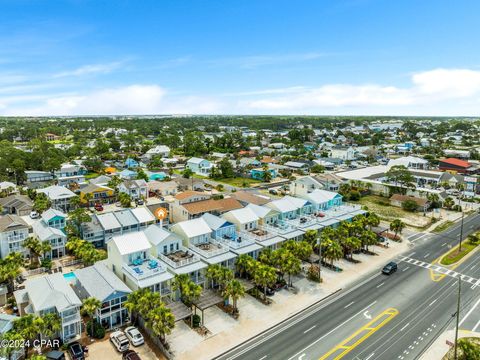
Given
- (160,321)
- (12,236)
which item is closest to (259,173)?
(12,236)

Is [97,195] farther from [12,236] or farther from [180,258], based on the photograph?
[180,258]

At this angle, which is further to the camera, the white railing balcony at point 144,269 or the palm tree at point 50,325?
the white railing balcony at point 144,269

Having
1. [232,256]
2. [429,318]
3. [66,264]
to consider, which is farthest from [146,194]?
[429,318]

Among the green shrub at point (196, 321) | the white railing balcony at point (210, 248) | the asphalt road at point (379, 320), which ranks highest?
the white railing balcony at point (210, 248)

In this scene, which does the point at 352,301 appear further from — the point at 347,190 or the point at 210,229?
the point at 347,190

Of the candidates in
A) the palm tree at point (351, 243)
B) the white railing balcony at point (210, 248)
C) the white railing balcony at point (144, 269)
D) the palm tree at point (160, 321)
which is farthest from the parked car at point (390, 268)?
the palm tree at point (160, 321)

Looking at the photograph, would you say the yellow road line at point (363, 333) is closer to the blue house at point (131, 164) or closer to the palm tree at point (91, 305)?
the palm tree at point (91, 305)
